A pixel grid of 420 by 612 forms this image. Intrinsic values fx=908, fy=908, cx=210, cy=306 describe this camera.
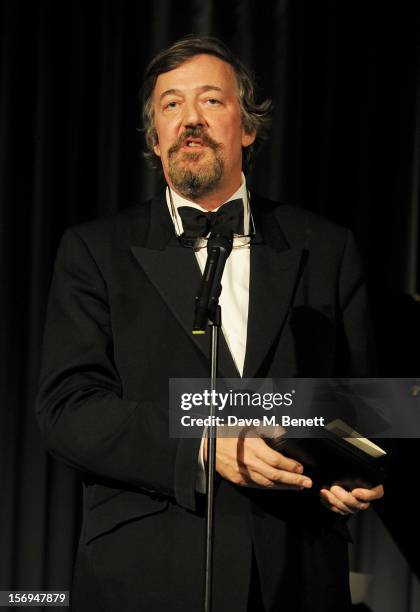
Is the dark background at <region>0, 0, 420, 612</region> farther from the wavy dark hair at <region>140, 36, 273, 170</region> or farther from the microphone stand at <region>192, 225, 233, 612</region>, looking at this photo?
the microphone stand at <region>192, 225, 233, 612</region>

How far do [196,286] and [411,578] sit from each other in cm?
155

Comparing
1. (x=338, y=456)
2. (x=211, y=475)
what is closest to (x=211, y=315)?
(x=211, y=475)

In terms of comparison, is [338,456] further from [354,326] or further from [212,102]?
[212,102]

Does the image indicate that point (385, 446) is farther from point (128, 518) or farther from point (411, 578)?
point (411, 578)

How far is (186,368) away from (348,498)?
40cm

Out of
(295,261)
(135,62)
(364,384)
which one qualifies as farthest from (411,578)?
(135,62)

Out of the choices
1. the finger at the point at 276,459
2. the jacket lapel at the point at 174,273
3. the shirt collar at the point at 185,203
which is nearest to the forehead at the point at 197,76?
the shirt collar at the point at 185,203

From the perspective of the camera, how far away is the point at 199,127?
1.99 m

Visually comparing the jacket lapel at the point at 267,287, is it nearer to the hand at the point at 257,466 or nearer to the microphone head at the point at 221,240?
the hand at the point at 257,466

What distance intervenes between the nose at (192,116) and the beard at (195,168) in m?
0.02

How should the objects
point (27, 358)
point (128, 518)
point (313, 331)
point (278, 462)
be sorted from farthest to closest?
point (27, 358), point (313, 331), point (128, 518), point (278, 462)

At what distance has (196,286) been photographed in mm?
1818

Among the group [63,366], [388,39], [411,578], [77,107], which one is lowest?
[411,578]

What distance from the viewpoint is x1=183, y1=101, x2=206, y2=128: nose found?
1.98m
